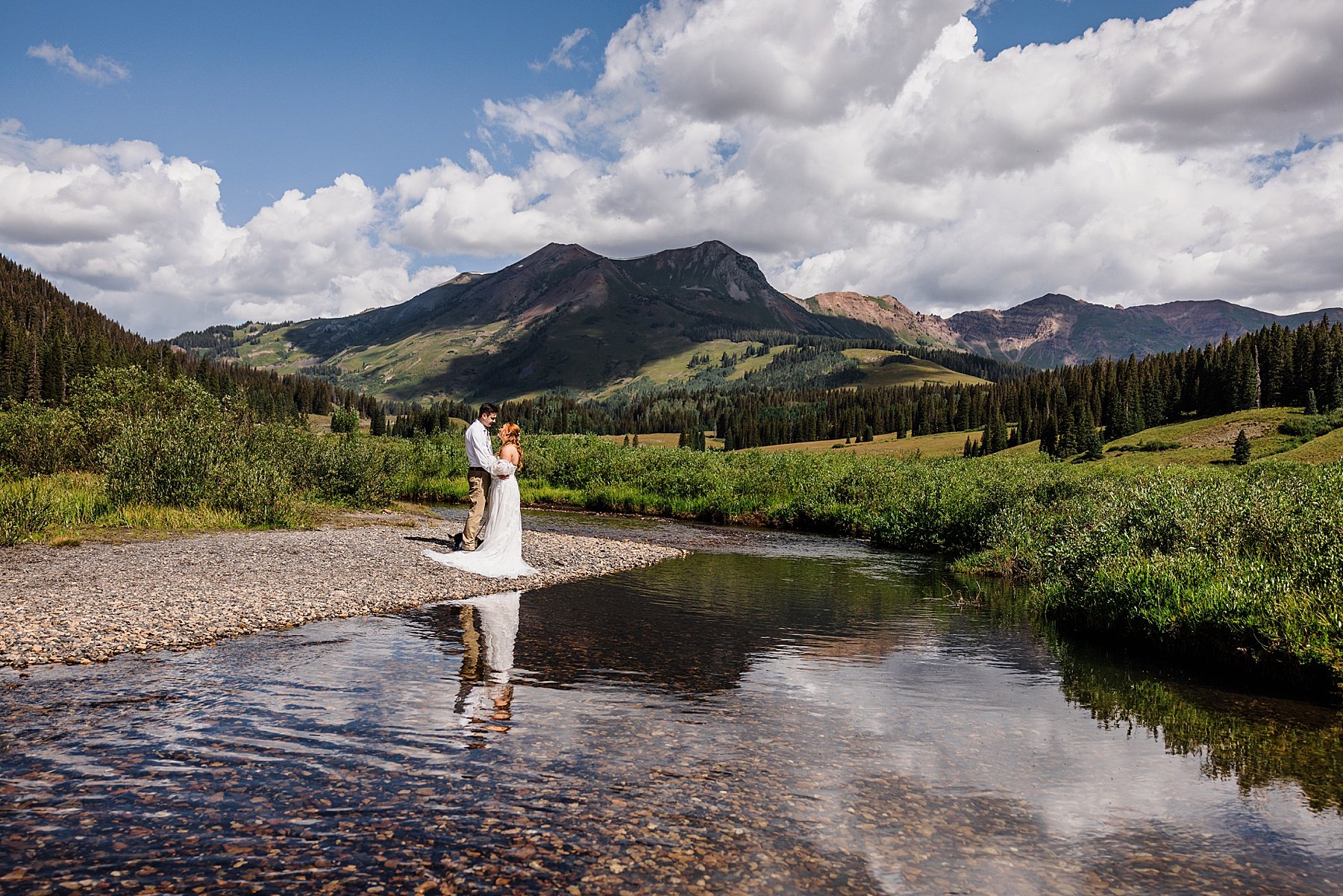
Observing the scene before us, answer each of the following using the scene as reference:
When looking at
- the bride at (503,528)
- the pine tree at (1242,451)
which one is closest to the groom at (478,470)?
the bride at (503,528)

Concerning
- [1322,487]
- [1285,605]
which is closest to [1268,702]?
[1285,605]

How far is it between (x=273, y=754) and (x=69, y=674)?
5271mm

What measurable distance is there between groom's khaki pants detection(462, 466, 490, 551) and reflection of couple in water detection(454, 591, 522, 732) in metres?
5.12

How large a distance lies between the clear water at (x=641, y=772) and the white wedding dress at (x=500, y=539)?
835cm

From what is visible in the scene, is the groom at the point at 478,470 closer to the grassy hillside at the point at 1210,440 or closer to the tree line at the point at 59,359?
the grassy hillside at the point at 1210,440

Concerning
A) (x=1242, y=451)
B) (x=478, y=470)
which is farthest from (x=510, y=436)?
(x=1242, y=451)

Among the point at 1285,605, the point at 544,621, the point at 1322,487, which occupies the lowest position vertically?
the point at 544,621

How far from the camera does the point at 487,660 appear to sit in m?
15.0

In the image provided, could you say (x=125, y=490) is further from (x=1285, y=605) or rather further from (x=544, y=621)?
(x=1285, y=605)

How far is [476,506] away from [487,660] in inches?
503

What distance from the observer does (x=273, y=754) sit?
937 centimetres

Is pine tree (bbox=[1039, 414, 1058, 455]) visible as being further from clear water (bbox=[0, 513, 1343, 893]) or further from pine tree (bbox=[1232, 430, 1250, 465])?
clear water (bbox=[0, 513, 1343, 893])

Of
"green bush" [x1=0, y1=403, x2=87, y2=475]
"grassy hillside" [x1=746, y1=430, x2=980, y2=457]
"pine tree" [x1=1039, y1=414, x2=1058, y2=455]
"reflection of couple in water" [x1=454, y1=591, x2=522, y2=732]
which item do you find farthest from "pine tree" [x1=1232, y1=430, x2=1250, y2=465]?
"green bush" [x1=0, y1=403, x2=87, y2=475]

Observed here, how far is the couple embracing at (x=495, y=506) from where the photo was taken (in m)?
25.6
